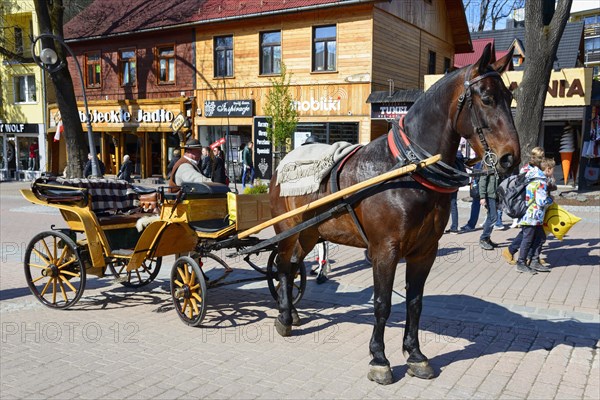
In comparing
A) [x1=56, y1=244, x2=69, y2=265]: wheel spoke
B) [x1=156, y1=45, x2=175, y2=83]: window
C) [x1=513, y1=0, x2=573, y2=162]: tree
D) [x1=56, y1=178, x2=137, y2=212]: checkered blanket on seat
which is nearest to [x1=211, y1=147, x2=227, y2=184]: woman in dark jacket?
[x1=56, y1=178, x2=137, y2=212]: checkered blanket on seat

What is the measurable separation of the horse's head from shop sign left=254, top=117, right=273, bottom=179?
59.2ft

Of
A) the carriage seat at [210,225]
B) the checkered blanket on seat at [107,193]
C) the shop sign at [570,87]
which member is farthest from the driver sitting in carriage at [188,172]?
the shop sign at [570,87]

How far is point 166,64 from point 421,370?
76.8 feet

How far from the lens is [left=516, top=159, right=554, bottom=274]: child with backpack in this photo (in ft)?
26.5

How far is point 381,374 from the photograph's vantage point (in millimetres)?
4266

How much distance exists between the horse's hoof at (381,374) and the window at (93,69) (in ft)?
87.8

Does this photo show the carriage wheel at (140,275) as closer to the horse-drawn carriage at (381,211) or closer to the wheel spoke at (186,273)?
the horse-drawn carriage at (381,211)

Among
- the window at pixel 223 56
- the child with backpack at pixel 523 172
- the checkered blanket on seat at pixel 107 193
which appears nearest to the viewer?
the checkered blanket on seat at pixel 107 193

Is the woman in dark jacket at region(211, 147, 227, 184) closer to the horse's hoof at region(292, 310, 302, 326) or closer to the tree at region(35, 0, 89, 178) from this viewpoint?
the horse's hoof at region(292, 310, 302, 326)

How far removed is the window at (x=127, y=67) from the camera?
26062mm

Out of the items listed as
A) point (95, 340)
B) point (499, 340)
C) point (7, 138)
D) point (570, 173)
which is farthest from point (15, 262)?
point (7, 138)

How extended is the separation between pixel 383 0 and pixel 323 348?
16.6 meters

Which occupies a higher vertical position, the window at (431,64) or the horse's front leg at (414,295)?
the window at (431,64)

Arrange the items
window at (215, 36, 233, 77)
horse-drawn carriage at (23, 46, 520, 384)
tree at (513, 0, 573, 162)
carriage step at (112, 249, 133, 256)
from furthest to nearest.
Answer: window at (215, 36, 233, 77) < tree at (513, 0, 573, 162) < carriage step at (112, 249, 133, 256) < horse-drawn carriage at (23, 46, 520, 384)
